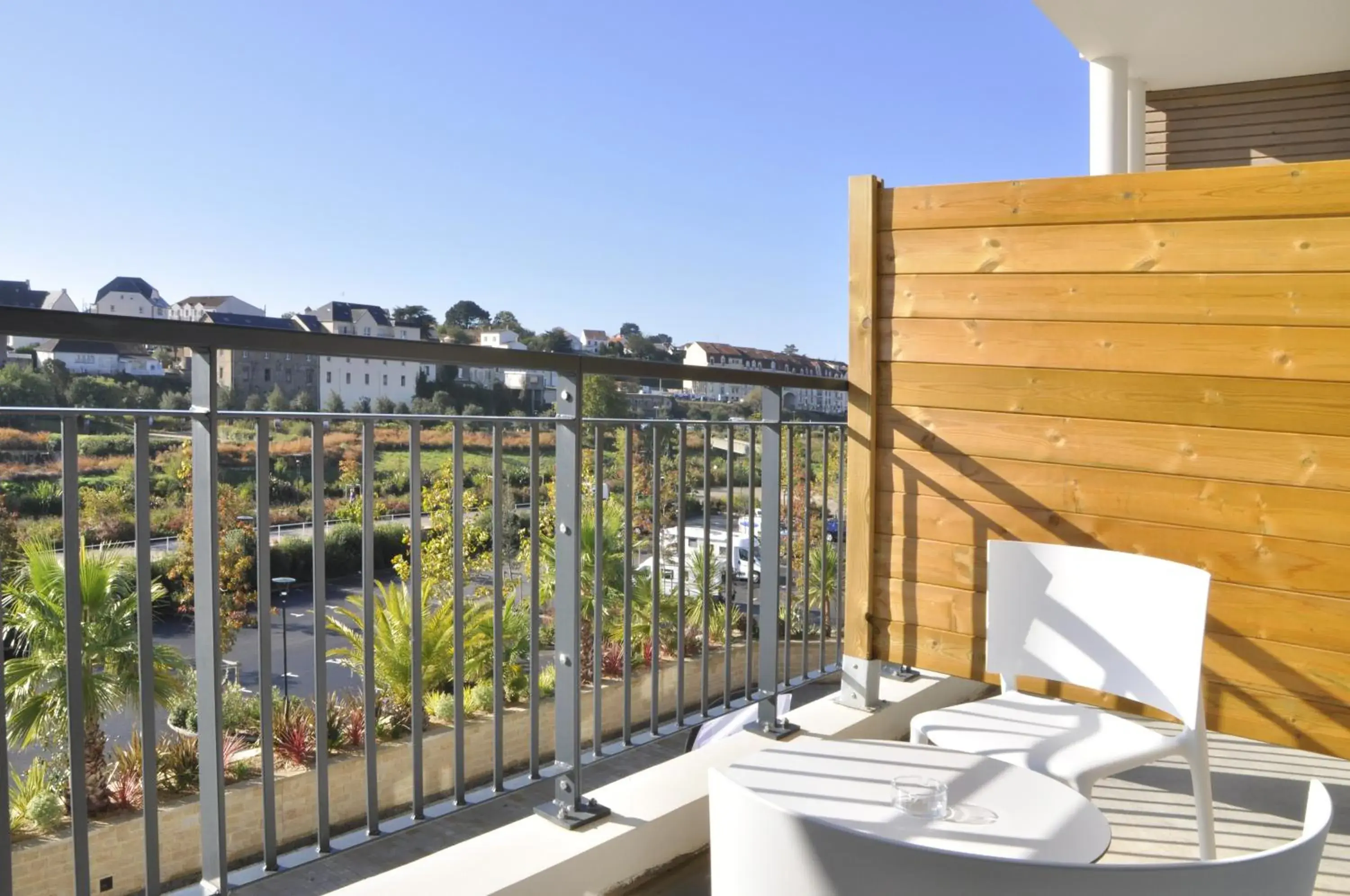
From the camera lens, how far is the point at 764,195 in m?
61.1

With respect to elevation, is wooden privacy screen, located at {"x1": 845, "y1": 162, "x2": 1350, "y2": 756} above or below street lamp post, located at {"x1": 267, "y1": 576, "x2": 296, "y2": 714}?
above

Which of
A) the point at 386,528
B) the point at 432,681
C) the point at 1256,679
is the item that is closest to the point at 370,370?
the point at 1256,679

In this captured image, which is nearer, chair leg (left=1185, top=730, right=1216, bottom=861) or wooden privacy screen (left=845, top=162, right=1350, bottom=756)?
chair leg (left=1185, top=730, right=1216, bottom=861)

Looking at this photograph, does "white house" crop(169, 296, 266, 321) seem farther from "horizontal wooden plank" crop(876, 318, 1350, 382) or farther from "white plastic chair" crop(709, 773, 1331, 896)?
"white plastic chair" crop(709, 773, 1331, 896)

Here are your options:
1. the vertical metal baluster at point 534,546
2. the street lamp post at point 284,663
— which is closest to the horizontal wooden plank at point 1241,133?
the vertical metal baluster at point 534,546

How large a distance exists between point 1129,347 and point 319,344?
2.27 m

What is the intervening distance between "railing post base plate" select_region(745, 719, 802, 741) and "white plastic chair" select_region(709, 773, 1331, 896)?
80.8 inches

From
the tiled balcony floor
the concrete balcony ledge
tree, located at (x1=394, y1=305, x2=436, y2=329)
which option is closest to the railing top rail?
the concrete balcony ledge

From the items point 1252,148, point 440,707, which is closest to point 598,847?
point 1252,148

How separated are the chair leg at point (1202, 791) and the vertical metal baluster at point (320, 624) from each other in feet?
5.97

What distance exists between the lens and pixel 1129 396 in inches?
114

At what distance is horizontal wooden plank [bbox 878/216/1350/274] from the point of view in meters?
2.60

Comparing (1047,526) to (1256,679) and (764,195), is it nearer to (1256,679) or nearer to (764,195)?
(1256,679)

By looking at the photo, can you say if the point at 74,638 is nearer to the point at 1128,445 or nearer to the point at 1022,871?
the point at 1022,871
